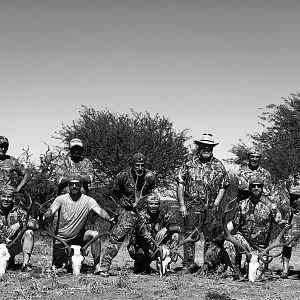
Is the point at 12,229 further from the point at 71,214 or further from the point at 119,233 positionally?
the point at 119,233

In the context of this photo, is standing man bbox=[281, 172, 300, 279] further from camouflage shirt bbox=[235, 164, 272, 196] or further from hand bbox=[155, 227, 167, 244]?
hand bbox=[155, 227, 167, 244]

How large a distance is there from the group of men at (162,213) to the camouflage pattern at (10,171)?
0.53 metres

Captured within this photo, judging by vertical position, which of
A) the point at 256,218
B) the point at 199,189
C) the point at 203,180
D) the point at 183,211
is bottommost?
the point at 256,218

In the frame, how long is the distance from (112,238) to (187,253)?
4.45ft

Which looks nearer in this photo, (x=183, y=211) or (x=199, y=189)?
(x=183, y=211)

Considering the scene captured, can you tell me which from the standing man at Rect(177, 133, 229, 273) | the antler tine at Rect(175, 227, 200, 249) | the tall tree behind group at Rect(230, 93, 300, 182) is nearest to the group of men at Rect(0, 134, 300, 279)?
the standing man at Rect(177, 133, 229, 273)

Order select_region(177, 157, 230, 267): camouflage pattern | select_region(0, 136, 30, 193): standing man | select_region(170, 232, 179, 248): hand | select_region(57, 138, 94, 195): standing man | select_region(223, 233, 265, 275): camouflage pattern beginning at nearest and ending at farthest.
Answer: select_region(223, 233, 265, 275): camouflage pattern, select_region(170, 232, 179, 248): hand, select_region(177, 157, 230, 267): camouflage pattern, select_region(57, 138, 94, 195): standing man, select_region(0, 136, 30, 193): standing man

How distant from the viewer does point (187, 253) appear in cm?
1101

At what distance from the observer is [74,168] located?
37.0ft

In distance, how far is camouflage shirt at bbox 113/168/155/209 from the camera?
1088 cm

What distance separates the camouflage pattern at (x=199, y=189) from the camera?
1077 cm

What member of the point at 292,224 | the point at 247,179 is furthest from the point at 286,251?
the point at 247,179

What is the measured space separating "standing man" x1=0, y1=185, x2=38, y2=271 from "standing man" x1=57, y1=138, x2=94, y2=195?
87cm

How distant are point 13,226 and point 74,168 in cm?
150
